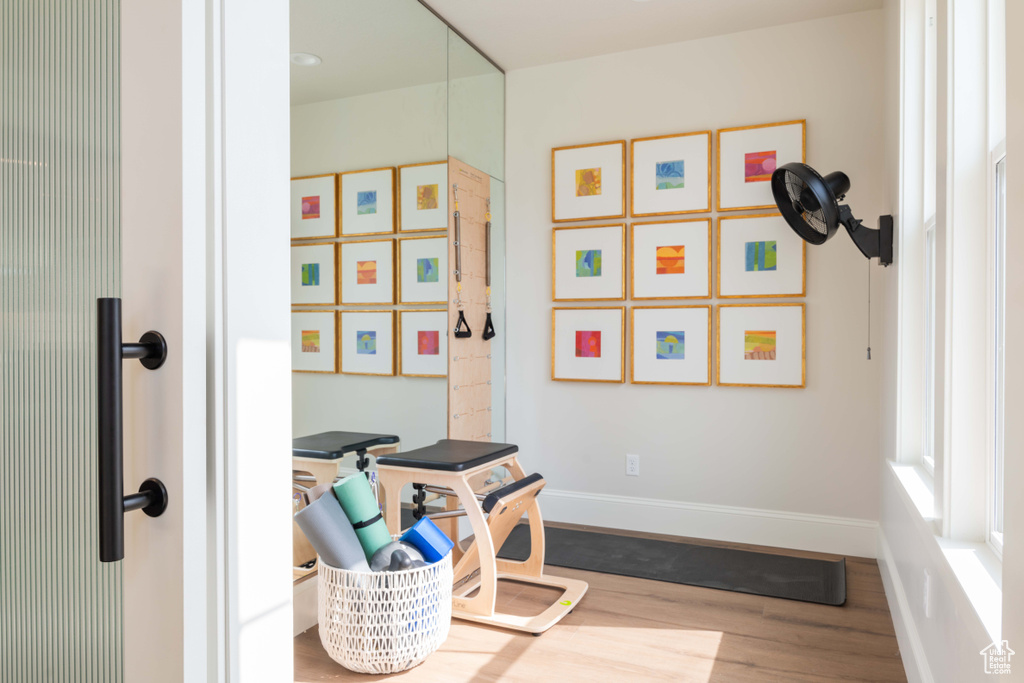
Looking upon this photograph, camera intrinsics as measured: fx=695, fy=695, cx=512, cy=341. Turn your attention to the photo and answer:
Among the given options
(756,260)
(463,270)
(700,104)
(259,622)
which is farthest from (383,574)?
(700,104)

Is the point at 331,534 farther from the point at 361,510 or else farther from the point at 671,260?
the point at 671,260

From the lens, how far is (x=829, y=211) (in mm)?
2648

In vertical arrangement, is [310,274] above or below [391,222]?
below

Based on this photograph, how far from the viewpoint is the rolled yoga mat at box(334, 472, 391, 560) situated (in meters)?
2.13

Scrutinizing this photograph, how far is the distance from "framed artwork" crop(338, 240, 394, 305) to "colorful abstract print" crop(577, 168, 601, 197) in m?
1.25

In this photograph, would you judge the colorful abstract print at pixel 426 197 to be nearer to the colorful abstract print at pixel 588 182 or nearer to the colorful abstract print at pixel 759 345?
the colorful abstract print at pixel 588 182

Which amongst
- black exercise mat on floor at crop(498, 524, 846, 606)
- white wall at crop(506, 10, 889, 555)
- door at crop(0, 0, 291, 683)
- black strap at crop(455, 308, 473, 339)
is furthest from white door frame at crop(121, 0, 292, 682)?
white wall at crop(506, 10, 889, 555)

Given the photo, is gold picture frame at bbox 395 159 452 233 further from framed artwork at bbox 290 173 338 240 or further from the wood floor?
the wood floor

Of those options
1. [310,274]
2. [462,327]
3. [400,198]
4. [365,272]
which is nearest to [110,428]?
[310,274]

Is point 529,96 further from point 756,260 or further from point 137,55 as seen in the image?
point 137,55

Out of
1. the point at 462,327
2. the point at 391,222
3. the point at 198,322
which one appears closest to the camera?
the point at 198,322

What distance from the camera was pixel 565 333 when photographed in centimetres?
382

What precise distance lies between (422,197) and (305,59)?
87 centimetres

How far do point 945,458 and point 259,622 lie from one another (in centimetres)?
146
